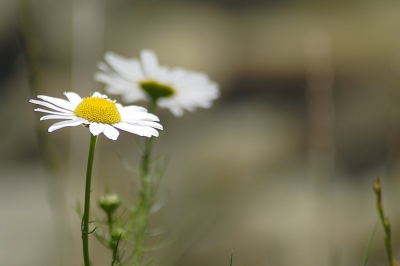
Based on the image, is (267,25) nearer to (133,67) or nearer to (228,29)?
(228,29)

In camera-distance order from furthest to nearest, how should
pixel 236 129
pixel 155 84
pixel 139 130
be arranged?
pixel 236 129
pixel 155 84
pixel 139 130

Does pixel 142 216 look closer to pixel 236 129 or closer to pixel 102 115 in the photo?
pixel 102 115

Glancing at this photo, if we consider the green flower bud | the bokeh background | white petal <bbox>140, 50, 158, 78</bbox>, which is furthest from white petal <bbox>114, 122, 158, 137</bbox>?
the bokeh background

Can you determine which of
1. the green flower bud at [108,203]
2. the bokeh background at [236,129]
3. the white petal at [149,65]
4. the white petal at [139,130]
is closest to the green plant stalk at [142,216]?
the green flower bud at [108,203]

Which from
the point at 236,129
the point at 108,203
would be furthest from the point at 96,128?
the point at 236,129

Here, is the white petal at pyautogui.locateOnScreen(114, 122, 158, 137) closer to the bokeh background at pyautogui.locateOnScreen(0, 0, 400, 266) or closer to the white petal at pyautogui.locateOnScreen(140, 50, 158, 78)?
the white petal at pyautogui.locateOnScreen(140, 50, 158, 78)

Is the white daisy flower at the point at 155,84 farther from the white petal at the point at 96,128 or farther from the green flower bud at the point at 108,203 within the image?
the white petal at the point at 96,128
